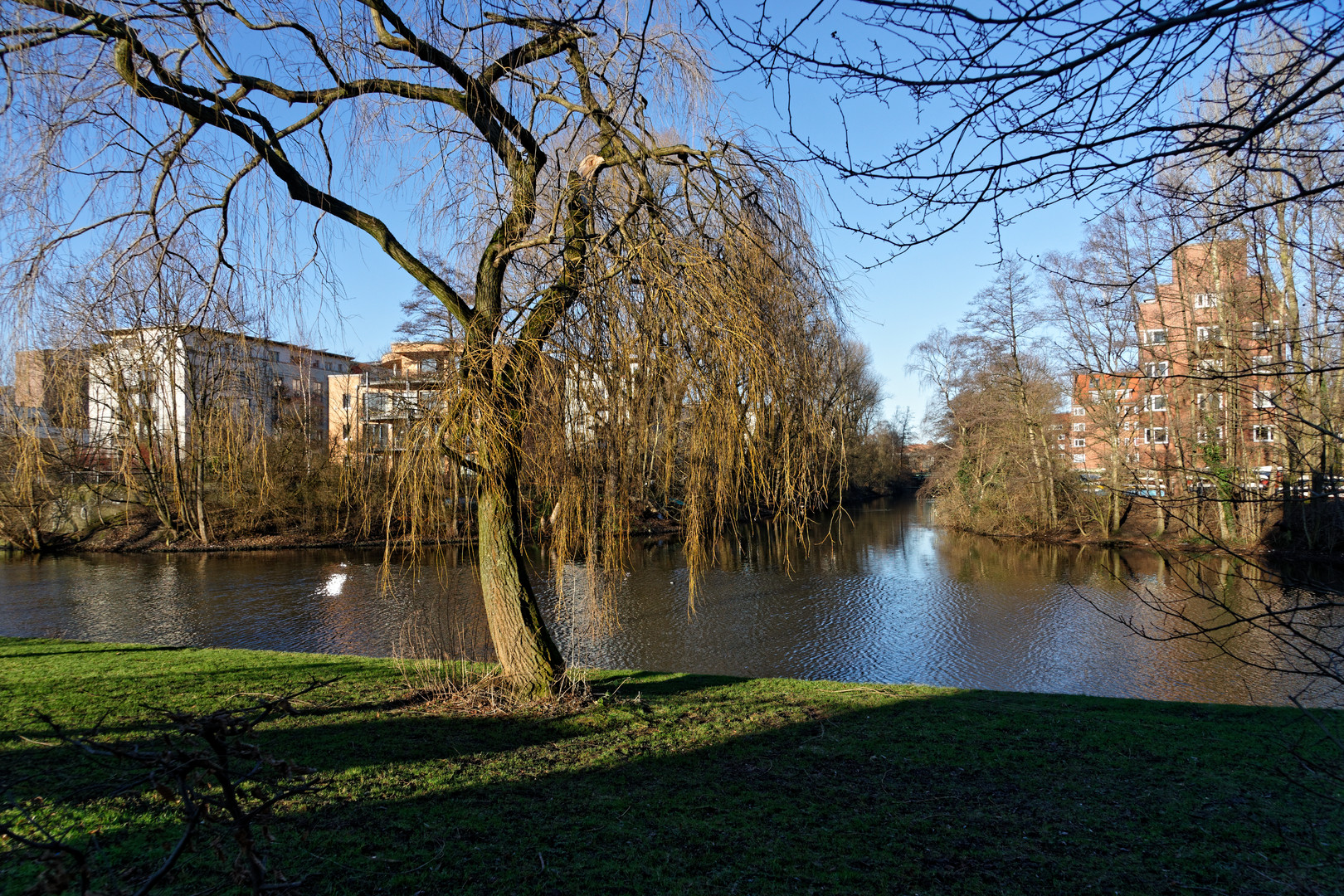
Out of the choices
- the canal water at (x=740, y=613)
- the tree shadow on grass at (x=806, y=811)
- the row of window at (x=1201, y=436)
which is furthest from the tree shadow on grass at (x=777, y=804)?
the row of window at (x=1201, y=436)

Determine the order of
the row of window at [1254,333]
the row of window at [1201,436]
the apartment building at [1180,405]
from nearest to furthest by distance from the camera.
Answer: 1. the row of window at [1254,333]
2. the row of window at [1201,436]
3. the apartment building at [1180,405]

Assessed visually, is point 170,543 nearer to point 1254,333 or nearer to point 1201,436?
point 1254,333

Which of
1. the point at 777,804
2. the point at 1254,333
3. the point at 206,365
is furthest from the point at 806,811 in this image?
the point at 206,365

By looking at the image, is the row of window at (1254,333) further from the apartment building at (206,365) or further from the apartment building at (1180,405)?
the apartment building at (206,365)

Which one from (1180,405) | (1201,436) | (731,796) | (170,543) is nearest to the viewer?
(731,796)

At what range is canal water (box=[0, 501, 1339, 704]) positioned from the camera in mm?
10070

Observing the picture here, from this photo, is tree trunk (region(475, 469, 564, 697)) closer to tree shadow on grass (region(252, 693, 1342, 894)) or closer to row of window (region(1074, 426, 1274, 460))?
tree shadow on grass (region(252, 693, 1342, 894))

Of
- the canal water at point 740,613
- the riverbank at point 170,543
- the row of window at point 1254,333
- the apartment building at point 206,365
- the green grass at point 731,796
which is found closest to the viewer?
the green grass at point 731,796

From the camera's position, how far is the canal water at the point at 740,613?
10070 mm

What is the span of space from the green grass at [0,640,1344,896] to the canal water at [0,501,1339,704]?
1.10m

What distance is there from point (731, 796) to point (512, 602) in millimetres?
2459

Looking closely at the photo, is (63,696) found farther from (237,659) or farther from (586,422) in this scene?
(586,422)

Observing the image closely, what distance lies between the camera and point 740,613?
13695 mm

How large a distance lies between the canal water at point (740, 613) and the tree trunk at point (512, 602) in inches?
16.0
